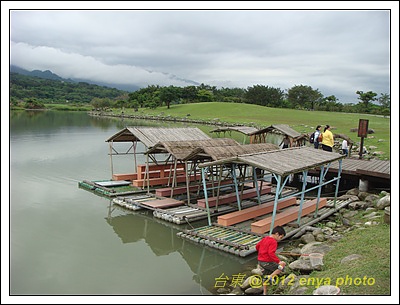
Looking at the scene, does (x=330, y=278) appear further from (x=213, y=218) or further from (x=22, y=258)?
(x=22, y=258)

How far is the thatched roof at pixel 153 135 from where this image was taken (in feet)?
58.7

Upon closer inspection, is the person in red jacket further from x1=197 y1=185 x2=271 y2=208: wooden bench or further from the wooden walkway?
the wooden walkway

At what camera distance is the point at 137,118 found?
80.6 m

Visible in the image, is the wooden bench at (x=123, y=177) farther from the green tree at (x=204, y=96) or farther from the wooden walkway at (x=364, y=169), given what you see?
the green tree at (x=204, y=96)

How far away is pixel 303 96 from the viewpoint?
96.8m

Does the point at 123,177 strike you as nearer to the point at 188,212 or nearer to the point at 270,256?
the point at 188,212

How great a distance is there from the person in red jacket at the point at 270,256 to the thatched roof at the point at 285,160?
3193mm

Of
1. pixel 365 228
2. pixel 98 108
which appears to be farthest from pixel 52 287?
pixel 98 108

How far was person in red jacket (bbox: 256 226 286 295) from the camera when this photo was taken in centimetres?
725

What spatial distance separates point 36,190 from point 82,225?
5.79 meters

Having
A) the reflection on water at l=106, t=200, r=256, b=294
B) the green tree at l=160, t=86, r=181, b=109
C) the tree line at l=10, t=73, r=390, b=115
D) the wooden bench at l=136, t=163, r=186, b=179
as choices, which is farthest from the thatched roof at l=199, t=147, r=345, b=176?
the green tree at l=160, t=86, r=181, b=109

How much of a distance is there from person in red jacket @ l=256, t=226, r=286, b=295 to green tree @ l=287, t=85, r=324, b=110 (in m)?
89.3

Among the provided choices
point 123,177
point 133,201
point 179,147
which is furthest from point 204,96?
point 133,201

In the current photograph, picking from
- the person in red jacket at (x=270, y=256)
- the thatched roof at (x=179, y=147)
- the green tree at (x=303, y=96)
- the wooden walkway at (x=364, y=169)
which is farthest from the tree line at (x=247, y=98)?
the person in red jacket at (x=270, y=256)
